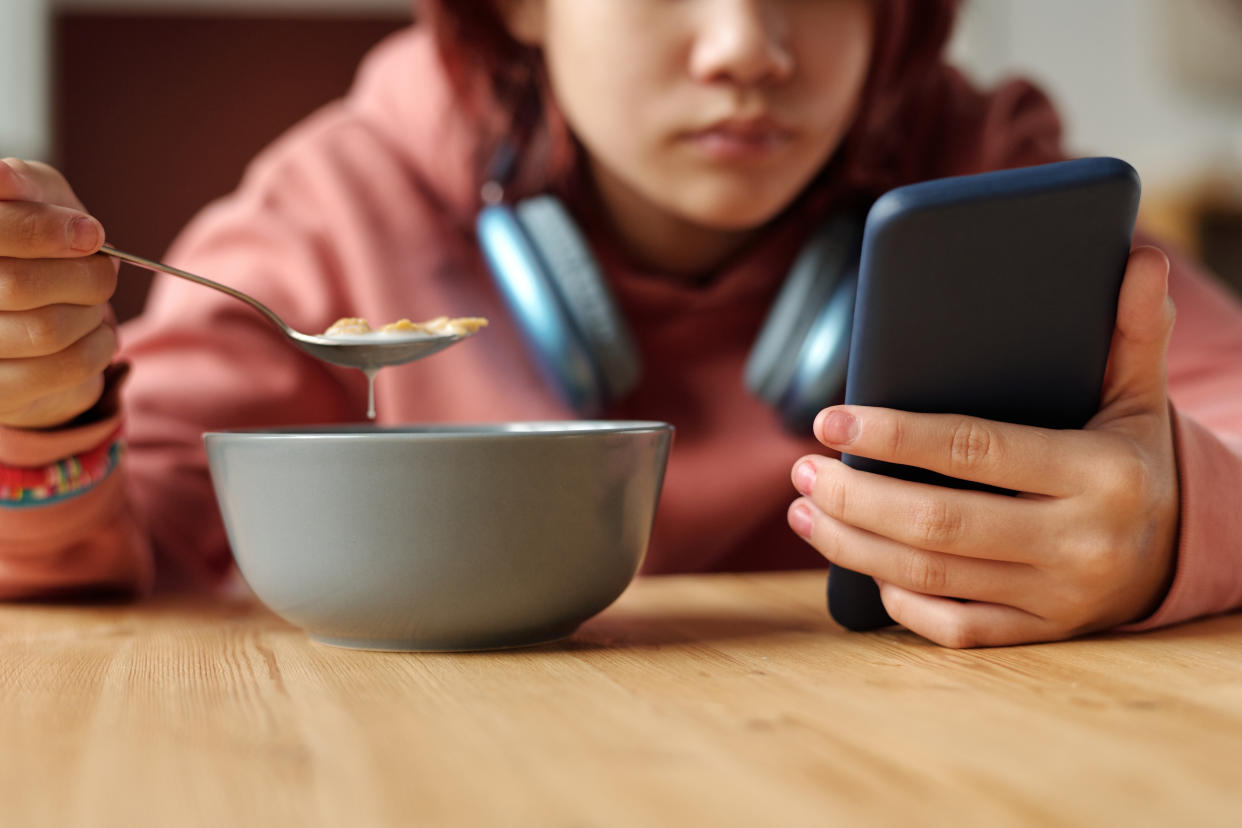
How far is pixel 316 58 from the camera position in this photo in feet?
9.71

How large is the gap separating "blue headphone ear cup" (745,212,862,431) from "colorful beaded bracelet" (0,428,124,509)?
51 cm

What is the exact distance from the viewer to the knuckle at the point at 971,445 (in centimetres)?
55

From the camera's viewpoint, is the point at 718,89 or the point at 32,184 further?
the point at 718,89

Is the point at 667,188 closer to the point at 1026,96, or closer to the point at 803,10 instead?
the point at 803,10

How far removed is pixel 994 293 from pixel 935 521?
4.5 inches

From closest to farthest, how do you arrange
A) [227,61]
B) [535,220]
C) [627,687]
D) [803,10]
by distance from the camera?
[627,687], [803,10], [535,220], [227,61]

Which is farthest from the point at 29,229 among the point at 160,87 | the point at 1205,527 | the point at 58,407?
the point at 160,87

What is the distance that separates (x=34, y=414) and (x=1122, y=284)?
22.8 inches

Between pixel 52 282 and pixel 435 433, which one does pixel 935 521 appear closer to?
pixel 435 433

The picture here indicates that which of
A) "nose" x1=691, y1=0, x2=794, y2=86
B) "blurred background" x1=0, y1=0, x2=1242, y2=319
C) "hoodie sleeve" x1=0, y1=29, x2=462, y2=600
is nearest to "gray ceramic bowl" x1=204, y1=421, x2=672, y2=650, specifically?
"hoodie sleeve" x1=0, y1=29, x2=462, y2=600

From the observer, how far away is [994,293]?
1.77 ft

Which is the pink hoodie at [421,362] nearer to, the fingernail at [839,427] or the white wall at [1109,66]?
the fingernail at [839,427]

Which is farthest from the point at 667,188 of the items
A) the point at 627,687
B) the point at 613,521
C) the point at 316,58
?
the point at 316,58

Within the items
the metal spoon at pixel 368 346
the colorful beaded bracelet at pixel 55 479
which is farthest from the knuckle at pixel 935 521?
the colorful beaded bracelet at pixel 55 479
